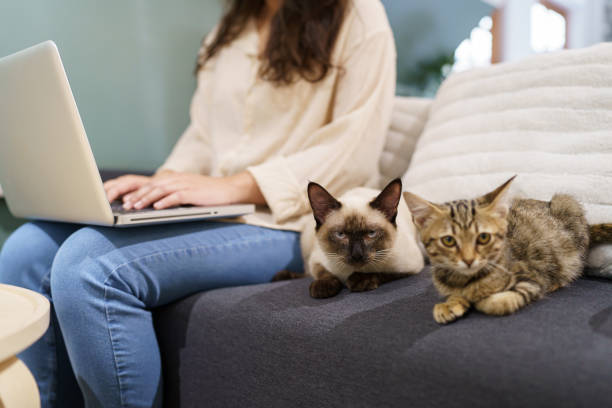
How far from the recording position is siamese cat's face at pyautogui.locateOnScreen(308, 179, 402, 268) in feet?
3.01

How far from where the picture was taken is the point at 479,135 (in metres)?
1.12

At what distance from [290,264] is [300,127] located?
0.45 metres

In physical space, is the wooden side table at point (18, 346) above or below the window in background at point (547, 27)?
below

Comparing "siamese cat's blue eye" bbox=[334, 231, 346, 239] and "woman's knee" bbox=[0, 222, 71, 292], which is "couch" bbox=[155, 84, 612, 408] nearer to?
"siamese cat's blue eye" bbox=[334, 231, 346, 239]

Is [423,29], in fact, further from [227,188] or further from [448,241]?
[448,241]

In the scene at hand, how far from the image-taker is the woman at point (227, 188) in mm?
917

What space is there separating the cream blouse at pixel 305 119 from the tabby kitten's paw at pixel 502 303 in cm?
63

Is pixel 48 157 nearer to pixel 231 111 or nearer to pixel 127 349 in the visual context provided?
pixel 127 349

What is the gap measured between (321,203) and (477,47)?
3.88 m

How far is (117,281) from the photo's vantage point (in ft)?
2.99

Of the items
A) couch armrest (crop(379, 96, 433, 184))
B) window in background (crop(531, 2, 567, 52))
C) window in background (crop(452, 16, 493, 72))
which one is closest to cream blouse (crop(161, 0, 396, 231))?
couch armrest (crop(379, 96, 433, 184))

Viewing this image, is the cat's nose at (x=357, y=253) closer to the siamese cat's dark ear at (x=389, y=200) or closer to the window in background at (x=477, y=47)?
the siamese cat's dark ear at (x=389, y=200)

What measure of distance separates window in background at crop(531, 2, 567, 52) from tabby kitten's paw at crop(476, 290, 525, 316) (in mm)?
5081

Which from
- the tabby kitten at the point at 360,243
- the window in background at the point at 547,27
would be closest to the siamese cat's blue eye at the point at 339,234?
the tabby kitten at the point at 360,243
